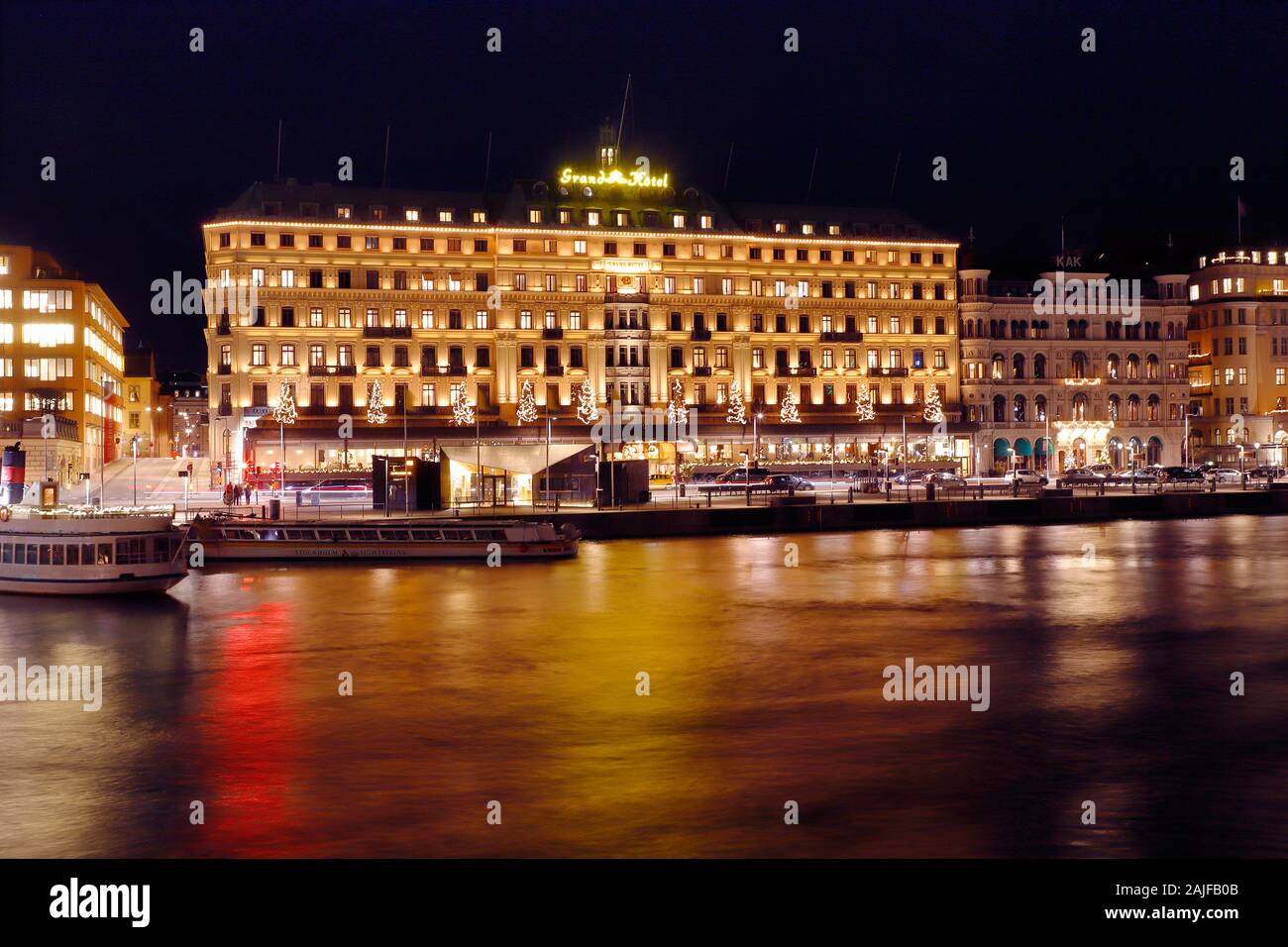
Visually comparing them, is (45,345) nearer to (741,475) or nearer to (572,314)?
(572,314)

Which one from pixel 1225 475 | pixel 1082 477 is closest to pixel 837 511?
pixel 1082 477

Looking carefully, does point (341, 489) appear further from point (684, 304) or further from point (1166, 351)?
point (1166, 351)

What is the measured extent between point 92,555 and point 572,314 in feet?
244

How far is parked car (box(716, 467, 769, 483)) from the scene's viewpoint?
92.2 metres

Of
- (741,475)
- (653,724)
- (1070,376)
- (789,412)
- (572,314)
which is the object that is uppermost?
(572,314)

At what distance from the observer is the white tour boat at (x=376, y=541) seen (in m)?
53.1

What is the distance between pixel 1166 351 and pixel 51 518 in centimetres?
10978

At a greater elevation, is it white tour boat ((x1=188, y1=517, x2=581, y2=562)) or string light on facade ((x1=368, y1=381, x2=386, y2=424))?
string light on facade ((x1=368, y1=381, x2=386, y2=424))

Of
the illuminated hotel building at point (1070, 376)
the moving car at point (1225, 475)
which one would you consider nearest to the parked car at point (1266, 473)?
the moving car at point (1225, 475)

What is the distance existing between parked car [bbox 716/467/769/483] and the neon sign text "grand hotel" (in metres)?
31.0

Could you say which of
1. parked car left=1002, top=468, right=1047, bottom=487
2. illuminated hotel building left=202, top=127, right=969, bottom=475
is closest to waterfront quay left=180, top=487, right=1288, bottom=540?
parked car left=1002, top=468, right=1047, bottom=487

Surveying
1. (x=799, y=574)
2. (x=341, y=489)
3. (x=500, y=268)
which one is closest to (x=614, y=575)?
(x=799, y=574)

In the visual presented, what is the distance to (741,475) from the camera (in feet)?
314

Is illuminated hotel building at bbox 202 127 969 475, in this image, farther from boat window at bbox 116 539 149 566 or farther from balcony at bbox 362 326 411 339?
boat window at bbox 116 539 149 566
